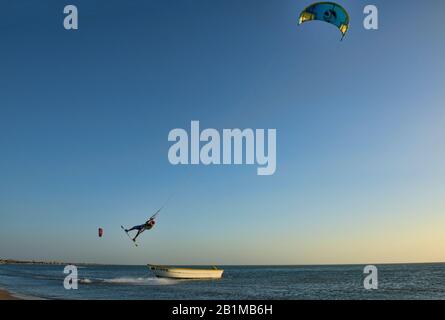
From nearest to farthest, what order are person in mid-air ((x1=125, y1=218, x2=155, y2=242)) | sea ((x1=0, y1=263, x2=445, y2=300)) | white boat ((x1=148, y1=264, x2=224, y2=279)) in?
1. person in mid-air ((x1=125, y1=218, x2=155, y2=242))
2. sea ((x1=0, y1=263, x2=445, y2=300))
3. white boat ((x1=148, y1=264, x2=224, y2=279))

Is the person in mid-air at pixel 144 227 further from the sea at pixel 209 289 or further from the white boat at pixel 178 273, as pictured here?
the white boat at pixel 178 273

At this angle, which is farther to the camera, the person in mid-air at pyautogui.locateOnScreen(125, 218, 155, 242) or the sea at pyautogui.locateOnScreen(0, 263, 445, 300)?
the sea at pyautogui.locateOnScreen(0, 263, 445, 300)

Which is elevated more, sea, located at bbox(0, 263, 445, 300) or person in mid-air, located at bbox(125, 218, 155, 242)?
person in mid-air, located at bbox(125, 218, 155, 242)

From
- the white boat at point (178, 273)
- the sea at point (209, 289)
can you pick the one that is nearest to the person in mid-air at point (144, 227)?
the sea at point (209, 289)

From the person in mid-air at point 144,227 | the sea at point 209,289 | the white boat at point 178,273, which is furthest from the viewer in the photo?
the white boat at point 178,273

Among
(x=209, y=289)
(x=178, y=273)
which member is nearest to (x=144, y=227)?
(x=209, y=289)

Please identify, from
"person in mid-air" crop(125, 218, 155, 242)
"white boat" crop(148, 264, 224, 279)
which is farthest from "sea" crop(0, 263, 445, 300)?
"person in mid-air" crop(125, 218, 155, 242)

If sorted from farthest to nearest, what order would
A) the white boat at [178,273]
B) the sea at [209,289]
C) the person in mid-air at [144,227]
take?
the white boat at [178,273]
the sea at [209,289]
the person in mid-air at [144,227]

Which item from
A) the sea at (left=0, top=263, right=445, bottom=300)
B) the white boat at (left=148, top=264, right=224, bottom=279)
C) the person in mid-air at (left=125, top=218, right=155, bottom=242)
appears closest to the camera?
the person in mid-air at (left=125, top=218, right=155, bottom=242)

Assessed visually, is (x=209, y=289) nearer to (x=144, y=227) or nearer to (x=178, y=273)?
(x=178, y=273)

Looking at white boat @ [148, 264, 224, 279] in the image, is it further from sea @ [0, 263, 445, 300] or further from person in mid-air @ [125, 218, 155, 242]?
person in mid-air @ [125, 218, 155, 242]

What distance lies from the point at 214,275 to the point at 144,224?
3520 centimetres
